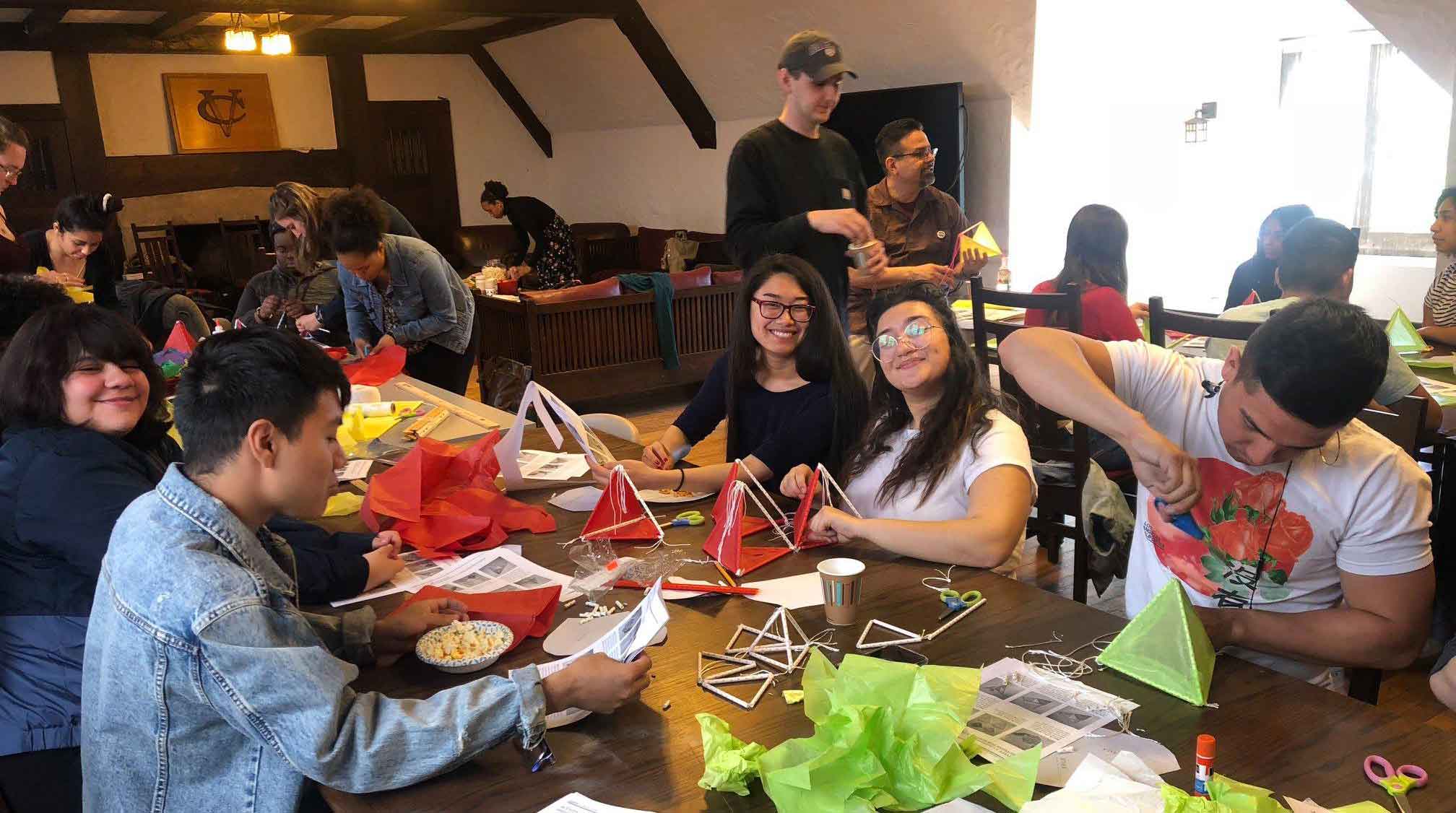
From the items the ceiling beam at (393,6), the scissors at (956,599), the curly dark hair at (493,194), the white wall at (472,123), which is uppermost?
the ceiling beam at (393,6)

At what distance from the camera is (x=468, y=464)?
224 centimetres

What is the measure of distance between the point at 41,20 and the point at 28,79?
0.90 m

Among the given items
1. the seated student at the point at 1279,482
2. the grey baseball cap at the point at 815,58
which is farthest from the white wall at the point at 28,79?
the seated student at the point at 1279,482

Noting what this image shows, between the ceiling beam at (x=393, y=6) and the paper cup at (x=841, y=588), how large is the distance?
723 centimetres

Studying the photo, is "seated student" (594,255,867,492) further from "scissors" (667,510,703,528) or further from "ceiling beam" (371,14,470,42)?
"ceiling beam" (371,14,470,42)

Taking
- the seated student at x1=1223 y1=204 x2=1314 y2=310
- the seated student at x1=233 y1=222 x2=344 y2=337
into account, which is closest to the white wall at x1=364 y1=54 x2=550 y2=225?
the seated student at x1=233 y1=222 x2=344 y2=337

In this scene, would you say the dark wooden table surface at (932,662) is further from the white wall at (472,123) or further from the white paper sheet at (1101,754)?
the white wall at (472,123)

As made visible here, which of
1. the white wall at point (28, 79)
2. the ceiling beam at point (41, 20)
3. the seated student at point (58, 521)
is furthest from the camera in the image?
the white wall at point (28, 79)

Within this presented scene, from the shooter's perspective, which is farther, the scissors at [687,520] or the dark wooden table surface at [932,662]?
the scissors at [687,520]

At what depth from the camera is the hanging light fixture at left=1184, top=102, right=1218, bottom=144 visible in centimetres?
601

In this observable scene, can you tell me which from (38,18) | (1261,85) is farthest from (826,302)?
(38,18)

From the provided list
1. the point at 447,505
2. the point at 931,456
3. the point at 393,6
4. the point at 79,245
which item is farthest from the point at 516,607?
the point at 393,6

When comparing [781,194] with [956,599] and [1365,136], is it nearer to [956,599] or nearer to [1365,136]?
[956,599]

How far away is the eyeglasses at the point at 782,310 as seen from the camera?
240 centimetres
